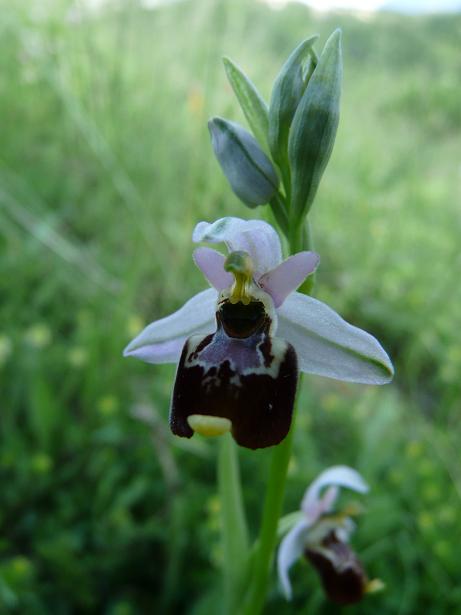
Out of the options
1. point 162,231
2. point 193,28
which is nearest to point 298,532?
point 162,231

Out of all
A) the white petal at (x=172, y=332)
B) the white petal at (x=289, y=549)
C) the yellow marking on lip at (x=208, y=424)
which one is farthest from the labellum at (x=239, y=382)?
the white petal at (x=289, y=549)

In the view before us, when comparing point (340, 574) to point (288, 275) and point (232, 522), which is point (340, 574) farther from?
point (288, 275)

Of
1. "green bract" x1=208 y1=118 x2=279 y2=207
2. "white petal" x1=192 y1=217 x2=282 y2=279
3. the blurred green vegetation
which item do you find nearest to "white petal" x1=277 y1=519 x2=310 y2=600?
the blurred green vegetation

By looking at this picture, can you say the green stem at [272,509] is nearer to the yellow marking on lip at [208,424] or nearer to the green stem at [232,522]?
the green stem at [232,522]

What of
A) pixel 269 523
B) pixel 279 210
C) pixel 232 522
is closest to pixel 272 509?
pixel 269 523

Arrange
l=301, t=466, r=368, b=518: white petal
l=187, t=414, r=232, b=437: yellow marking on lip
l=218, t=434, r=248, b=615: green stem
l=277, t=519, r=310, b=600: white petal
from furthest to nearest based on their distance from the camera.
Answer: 1. l=301, t=466, r=368, b=518: white petal
2. l=277, t=519, r=310, b=600: white petal
3. l=218, t=434, r=248, b=615: green stem
4. l=187, t=414, r=232, b=437: yellow marking on lip

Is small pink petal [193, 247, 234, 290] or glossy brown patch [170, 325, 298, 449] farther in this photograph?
small pink petal [193, 247, 234, 290]

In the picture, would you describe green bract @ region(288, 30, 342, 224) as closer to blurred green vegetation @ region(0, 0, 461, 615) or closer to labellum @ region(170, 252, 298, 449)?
labellum @ region(170, 252, 298, 449)
